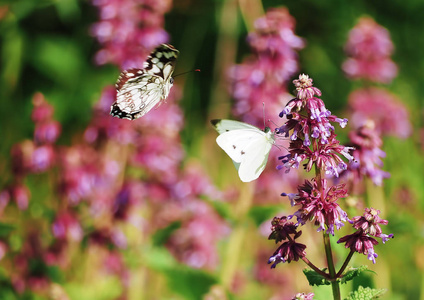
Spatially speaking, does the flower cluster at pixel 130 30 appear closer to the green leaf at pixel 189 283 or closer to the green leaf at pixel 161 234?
the green leaf at pixel 161 234

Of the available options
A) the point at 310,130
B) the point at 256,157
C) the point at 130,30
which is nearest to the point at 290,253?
the point at 310,130

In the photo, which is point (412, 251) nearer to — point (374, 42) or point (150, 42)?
point (374, 42)

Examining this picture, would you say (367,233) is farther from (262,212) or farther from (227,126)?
(262,212)

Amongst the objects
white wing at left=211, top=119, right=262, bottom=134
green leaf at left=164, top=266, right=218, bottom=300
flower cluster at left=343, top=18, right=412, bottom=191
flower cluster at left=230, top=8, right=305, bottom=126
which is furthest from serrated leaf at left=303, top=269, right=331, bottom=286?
flower cluster at left=343, top=18, right=412, bottom=191

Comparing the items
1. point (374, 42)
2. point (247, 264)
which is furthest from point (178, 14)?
point (247, 264)

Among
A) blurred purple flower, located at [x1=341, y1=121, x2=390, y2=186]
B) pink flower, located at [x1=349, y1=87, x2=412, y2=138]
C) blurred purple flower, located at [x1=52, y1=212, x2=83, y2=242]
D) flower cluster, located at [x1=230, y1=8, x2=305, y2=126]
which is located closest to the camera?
blurred purple flower, located at [x1=341, y1=121, x2=390, y2=186]

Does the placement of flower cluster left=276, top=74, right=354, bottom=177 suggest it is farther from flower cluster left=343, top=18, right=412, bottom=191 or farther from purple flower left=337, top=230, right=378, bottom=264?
flower cluster left=343, top=18, right=412, bottom=191


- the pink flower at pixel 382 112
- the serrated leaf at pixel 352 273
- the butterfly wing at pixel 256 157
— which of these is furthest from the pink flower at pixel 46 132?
the pink flower at pixel 382 112
